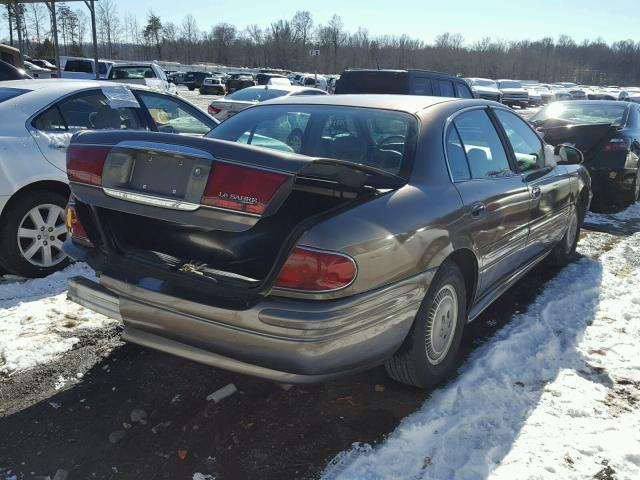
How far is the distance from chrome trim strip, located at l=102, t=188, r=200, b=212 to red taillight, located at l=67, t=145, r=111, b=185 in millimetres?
100

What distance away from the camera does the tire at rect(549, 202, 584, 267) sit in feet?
17.1

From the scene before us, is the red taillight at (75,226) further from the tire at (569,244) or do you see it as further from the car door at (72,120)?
the tire at (569,244)

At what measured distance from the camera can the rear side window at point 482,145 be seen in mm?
3389

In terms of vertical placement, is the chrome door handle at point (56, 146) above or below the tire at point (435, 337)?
above

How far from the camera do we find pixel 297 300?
2332 millimetres

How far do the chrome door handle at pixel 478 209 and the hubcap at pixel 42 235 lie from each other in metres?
3.37

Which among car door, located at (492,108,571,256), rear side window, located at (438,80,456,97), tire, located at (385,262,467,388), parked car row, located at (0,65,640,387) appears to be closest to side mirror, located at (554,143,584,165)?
car door, located at (492,108,571,256)

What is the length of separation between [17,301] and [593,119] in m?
8.75

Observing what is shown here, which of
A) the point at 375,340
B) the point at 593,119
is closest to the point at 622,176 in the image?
the point at 593,119

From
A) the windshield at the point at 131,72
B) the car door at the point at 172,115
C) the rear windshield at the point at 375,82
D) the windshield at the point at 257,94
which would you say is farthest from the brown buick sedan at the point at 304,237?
the windshield at the point at 131,72

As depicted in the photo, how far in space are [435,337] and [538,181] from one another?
72.0 inches

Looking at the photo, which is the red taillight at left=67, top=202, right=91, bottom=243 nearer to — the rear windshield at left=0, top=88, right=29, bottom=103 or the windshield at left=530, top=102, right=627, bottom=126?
the rear windshield at left=0, top=88, right=29, bottom=103

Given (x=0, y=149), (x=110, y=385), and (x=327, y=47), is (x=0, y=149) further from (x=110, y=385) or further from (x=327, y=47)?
(x=327, y=47)

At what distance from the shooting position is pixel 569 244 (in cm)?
539
